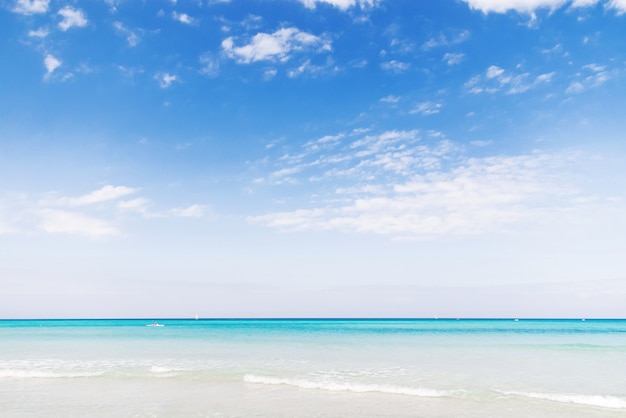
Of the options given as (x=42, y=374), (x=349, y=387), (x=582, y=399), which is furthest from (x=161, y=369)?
(x=582, y=399)

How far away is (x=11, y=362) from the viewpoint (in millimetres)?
22906

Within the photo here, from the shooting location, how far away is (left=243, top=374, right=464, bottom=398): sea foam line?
47.3 ft

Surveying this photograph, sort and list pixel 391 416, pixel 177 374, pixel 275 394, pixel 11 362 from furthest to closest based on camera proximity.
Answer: pixel 11 362 → pixel 177 374 → pixel 275 394 → pixel 391 416

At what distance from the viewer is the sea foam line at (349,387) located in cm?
1443

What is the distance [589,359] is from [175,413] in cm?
2224

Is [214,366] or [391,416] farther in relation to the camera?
[214,366]

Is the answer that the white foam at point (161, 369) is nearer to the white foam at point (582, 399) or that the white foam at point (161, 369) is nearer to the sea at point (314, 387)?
the sea at point (314, 387)

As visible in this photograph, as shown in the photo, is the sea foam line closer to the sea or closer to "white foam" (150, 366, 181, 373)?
the sea

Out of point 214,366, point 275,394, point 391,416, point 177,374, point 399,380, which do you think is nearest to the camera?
point 391,416

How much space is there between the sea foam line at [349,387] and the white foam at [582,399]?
239 cm

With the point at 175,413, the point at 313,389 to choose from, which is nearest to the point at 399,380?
the point at 313,389

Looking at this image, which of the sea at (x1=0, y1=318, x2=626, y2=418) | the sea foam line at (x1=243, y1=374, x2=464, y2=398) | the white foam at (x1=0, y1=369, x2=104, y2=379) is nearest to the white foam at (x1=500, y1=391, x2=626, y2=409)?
the sea at (x1=0, y1=318, x2=626, y2=418)

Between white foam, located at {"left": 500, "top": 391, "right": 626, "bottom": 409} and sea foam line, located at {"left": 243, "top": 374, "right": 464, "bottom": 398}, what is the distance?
239 centimetres

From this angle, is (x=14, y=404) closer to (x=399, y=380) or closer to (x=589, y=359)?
(x=399, y=380)
